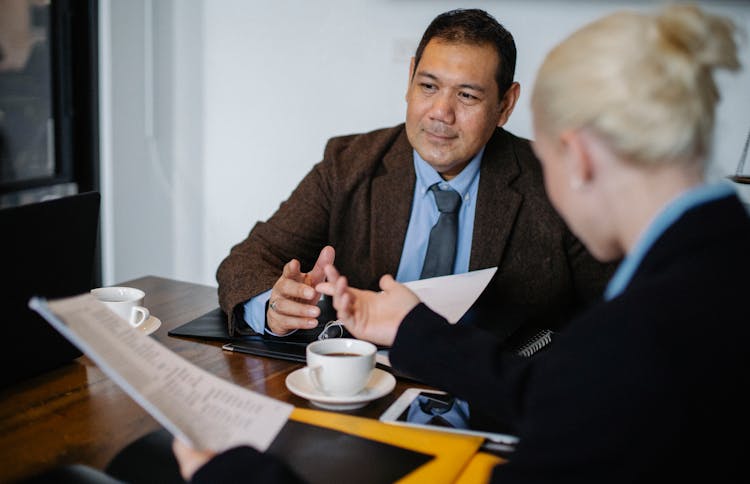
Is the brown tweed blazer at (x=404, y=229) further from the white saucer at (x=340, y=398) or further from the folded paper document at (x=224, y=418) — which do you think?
the folded paper document at (x=224, y=418)

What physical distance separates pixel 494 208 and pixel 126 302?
91cm

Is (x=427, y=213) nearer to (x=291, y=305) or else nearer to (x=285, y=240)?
(x=285, y=240)

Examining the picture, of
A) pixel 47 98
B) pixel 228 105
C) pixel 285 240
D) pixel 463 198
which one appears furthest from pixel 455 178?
pixel 47 98

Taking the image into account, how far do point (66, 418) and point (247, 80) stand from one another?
251 centimetres

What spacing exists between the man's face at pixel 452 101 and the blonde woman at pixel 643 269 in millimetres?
915

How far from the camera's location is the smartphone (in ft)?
3.55

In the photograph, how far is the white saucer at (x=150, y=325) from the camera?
145 cm

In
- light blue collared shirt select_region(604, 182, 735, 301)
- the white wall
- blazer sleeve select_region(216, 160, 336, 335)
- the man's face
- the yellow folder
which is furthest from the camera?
the white wall

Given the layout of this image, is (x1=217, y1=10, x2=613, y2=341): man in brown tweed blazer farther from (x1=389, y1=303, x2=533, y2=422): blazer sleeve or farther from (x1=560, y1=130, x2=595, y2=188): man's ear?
(x1=560, y1=130, x2=595, y2=188): man's ear

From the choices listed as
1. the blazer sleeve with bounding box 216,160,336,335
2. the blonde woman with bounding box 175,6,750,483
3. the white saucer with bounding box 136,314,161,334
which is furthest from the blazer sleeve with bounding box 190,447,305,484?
the blazer sleeve with bounding box 216,160,336,335

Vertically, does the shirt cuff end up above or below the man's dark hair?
below

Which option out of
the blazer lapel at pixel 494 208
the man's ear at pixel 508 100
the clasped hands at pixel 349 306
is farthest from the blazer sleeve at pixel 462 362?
the man's ear at pixel 508 100

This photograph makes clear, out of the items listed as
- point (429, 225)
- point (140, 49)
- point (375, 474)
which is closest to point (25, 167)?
point (140, 49)

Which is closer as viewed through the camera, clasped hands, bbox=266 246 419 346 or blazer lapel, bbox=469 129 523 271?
clasped hands, bbox=266 246 419 346
